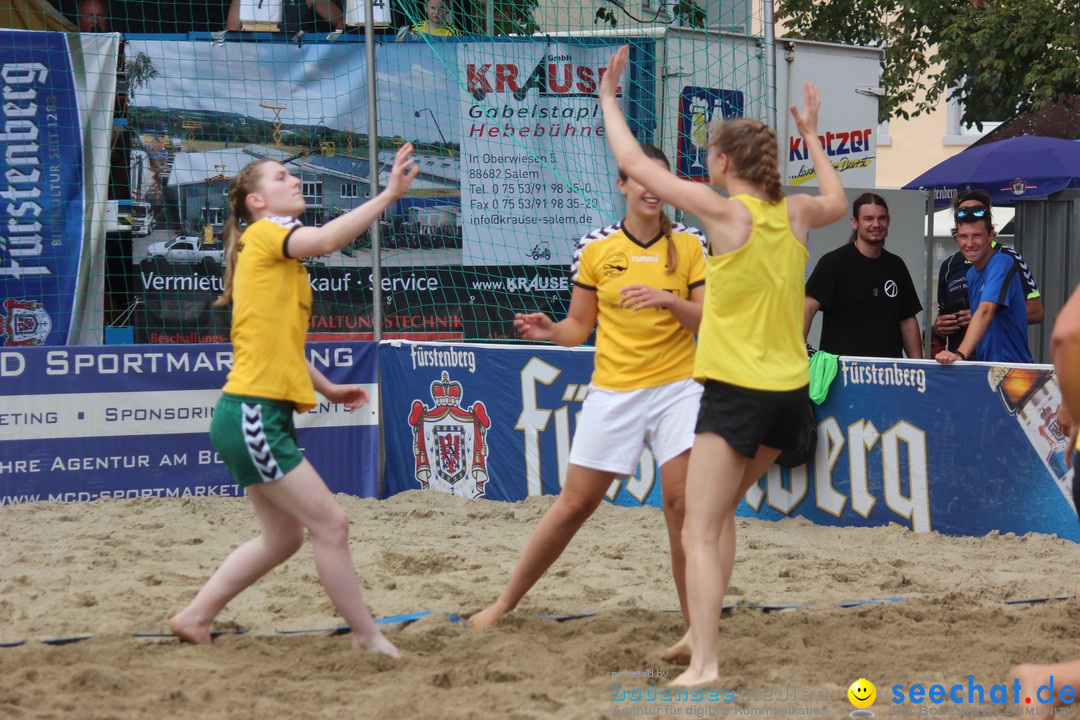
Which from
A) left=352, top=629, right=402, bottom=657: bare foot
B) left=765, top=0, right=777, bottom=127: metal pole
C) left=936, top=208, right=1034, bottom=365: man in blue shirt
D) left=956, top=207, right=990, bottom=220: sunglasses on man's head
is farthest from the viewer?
left=765, top=0, right=777, bottom=127: metal pole

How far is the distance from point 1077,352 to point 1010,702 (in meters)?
1.16

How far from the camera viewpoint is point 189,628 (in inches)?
162

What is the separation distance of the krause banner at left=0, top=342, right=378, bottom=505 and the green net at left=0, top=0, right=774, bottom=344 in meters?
0.76

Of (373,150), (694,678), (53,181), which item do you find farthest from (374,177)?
(694,678)

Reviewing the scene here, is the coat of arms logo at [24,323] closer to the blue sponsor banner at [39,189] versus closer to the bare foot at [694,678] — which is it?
the blue sponsor banner at [39,189]

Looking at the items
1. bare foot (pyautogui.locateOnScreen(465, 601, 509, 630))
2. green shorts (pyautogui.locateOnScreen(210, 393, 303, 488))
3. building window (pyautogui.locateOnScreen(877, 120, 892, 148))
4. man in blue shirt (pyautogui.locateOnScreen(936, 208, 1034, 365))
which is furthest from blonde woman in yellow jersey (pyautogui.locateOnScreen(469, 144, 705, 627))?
building window (pyautogui.locateOnScreen(877, 120, 892, 148))

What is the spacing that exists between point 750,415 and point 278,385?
1.54 metres

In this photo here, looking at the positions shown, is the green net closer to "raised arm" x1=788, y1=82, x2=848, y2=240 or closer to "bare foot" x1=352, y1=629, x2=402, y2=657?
"raised arm" x1=788, y1=82, x2=848, y2=240

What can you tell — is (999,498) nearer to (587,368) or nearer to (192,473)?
(587,368)

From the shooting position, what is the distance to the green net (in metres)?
7.80

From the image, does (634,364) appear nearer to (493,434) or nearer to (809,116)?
(809,116)

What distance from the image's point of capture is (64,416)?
282 inches

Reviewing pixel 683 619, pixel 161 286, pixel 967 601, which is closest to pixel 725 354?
pixel 683 619

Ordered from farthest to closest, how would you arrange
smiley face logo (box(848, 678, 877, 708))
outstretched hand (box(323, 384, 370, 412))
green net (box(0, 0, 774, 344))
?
green net (box(0, 0, 774, 344))
outstretched hand (box(323, 384, 370, 412))
smiley face logo (box(848, 678, 877, 708))
